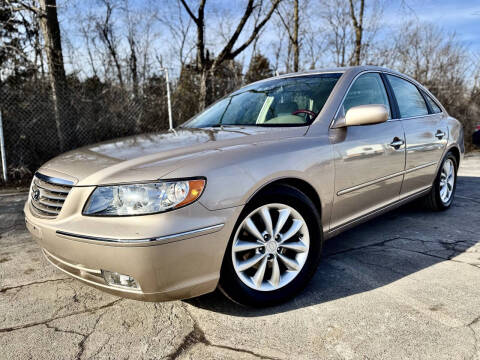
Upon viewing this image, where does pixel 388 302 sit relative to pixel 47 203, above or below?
below

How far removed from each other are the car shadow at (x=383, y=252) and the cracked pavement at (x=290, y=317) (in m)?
0.01

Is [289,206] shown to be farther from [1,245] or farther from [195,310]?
[1,245]

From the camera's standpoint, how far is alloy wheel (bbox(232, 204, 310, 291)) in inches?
80.0

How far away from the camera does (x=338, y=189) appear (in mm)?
2467

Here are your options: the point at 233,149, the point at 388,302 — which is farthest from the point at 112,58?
the point at 388,302

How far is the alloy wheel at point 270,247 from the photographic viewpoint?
6.67 ft

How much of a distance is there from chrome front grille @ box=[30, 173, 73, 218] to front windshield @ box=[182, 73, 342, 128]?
137 centimetres

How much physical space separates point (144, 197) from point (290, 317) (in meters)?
1.05

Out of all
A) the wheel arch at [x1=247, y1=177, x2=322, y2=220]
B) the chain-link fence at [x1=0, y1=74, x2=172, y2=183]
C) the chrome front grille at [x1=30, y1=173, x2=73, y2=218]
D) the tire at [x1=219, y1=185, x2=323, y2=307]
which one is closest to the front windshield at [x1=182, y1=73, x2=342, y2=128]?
the wheel arch at [x1=247, y1=177, x2=322, y2=220]

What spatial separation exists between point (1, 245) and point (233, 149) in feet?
8.35

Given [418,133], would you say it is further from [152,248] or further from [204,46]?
[204,46]

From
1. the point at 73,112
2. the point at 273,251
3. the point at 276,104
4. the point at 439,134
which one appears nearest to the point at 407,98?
the point at 439,134

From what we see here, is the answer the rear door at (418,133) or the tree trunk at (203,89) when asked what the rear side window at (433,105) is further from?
the tree trunk at (203,89)

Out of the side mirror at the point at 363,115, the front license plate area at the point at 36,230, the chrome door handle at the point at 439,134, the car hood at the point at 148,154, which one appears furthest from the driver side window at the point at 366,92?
the front license plate area at the point at 36,230
